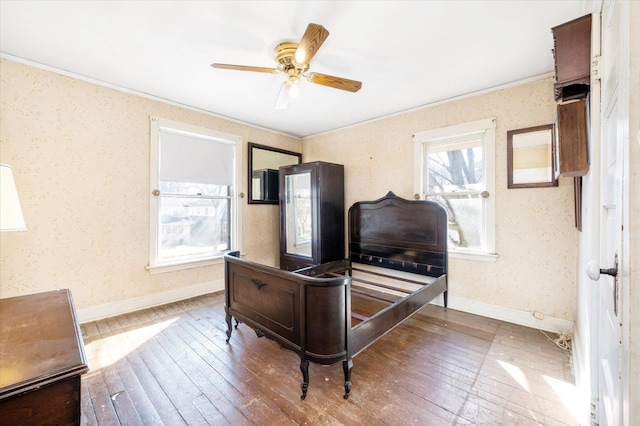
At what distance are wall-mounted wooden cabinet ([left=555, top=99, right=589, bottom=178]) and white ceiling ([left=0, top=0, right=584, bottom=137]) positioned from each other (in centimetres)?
75

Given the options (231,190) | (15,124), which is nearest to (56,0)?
(15,124)

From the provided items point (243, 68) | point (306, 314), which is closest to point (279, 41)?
point (243, 68)

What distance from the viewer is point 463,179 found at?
306 cm

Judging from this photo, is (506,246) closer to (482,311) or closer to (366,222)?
(482,311)

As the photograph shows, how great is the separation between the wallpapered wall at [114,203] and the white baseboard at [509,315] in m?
0.06

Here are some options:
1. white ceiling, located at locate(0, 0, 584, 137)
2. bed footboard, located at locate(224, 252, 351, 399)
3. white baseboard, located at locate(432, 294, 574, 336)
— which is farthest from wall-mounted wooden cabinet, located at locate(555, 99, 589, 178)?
white baseboard, located at locate(432, 294, 574, 336)

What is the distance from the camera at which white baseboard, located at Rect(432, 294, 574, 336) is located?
246 cm

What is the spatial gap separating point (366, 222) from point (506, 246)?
159cm

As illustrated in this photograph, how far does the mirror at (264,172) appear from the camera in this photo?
159 inches

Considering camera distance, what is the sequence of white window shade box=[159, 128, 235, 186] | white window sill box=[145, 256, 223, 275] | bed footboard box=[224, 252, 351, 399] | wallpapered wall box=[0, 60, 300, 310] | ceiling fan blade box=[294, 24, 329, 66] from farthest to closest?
white window shade box=[159, 128, 235, 186] < white window sill box=[145, 256, 223, 275] < wallpapered wall box=[0, 60, 300, 310] < bed footboard box=[224, 252, 351, 399] < ceiling fan blade box=[294, 24, 329, 66]

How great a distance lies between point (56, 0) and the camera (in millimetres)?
1644

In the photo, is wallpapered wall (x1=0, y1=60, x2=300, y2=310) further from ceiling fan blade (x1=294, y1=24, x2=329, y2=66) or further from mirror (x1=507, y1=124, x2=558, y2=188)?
mirror (x1=507, y1=124, x2=558, y2=188)

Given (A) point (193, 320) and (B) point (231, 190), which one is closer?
(A) point (193, 320)

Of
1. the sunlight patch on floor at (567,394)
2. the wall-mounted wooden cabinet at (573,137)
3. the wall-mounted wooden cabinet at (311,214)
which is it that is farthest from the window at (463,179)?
the wall-mounted wooden cabinet at (573,137)
